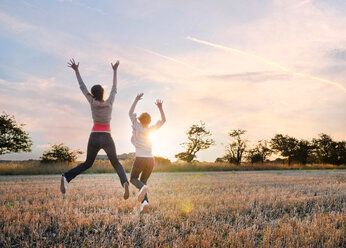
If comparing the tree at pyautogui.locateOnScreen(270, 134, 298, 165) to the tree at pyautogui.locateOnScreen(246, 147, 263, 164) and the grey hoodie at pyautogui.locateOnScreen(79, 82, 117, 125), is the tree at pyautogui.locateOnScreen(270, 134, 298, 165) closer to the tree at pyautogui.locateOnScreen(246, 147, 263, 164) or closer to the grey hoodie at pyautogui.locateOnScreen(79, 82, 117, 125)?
the tree at pyautogui.locateOnScreen(246, 147, 263, 164)

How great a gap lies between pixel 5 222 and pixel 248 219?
546 cm

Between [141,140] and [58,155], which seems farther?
[58,155]

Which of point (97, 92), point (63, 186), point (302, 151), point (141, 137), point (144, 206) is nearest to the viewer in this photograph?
point (63, 186)

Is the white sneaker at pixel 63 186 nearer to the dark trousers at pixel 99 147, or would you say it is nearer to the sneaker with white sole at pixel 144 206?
the dark trousers at pixel 99 147

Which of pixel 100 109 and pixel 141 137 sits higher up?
pixel 100 109

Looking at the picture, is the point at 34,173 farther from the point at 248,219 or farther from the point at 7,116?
the point at 7,116

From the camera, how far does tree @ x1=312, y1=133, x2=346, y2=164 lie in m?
84.1

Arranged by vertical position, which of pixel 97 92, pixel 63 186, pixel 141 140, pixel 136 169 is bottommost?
pixel 63 186

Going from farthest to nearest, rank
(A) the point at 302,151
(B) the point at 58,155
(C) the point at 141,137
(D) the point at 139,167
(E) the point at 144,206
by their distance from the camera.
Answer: (A) the point at 302,151 < (B) the point at 58,155 < (D) the point at 139,167 < (C) the point at 141,137 < (E) the point at 144,206

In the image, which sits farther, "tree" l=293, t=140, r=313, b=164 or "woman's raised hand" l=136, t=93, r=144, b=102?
"tree" l=293, t=140, r=313, b=164

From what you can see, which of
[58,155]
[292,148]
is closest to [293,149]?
[292,148]

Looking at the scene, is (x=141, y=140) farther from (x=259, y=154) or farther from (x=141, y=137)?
(x=259, y=154)

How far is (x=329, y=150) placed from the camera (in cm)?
8750

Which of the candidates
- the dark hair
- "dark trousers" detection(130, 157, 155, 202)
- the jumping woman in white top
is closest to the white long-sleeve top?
the jumping woman in white top
